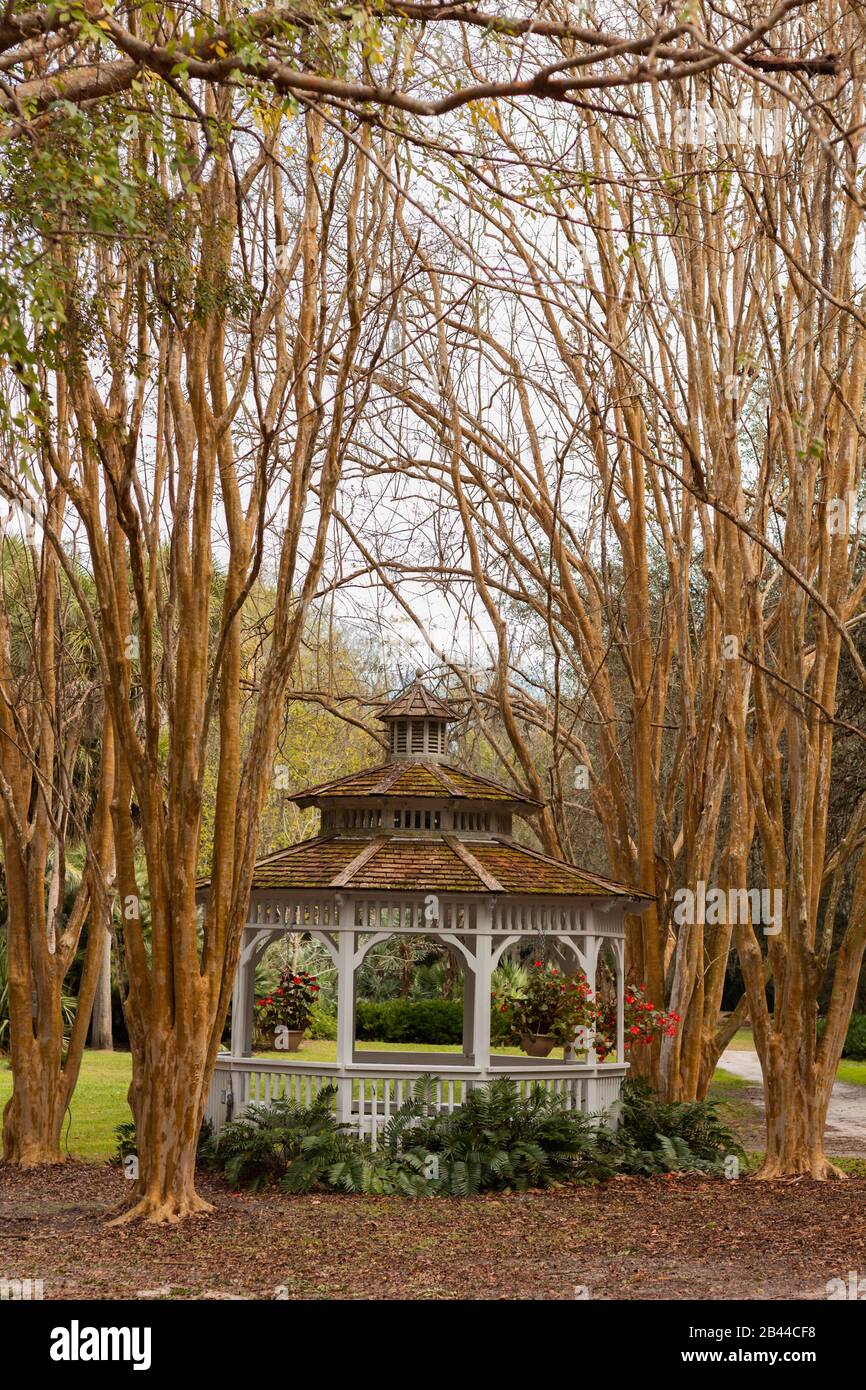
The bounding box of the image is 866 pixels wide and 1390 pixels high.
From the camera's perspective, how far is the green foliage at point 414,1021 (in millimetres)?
21891

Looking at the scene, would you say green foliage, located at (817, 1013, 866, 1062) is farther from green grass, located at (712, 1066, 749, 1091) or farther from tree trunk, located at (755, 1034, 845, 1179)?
tree trunk, located at (755, 1034, 845, 1179)

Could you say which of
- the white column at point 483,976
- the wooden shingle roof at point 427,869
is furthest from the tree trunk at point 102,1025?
the white column at point 483,976

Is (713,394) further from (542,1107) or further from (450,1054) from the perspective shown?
(450,1054)

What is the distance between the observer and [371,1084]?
11.6m

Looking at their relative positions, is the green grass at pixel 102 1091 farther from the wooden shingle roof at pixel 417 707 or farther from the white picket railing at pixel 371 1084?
the wooden shingle roof at pixel 417 707

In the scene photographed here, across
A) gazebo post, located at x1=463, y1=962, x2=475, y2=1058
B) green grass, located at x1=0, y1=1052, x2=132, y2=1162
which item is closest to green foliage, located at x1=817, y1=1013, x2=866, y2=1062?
green grass, located at x1=0, y1=1052, x2=132, y2=1162

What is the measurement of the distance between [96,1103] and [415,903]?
930 centimetres

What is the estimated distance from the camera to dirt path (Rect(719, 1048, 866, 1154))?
50.9 ft

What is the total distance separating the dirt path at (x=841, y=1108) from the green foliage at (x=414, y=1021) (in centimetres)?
456

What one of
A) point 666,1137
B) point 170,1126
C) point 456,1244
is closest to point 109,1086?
point 666,1137

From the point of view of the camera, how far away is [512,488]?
1666 centimetres

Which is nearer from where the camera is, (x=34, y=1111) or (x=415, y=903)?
(x=415, y=903)

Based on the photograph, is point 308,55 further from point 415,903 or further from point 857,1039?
point 857,1039

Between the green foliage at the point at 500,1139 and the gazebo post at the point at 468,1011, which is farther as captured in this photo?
the gazebo post at the point at 468,1011
